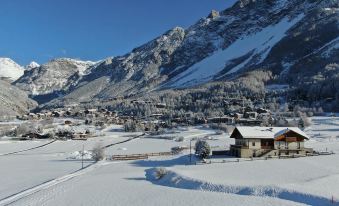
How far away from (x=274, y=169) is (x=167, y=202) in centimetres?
1845

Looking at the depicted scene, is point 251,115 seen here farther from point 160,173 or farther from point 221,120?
point 160,173

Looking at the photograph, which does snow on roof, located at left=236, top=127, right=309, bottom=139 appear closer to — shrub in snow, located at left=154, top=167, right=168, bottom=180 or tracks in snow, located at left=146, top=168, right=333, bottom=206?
shrub in snow, located at left=154, top=167, right=168, bottom=180

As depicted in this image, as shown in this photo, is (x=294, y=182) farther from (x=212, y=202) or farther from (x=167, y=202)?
(x=167, y=202)

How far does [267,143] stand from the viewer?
69.3 metres

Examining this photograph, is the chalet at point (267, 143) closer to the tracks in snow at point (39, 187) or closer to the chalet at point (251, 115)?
the tracks in snow at point (39, 187)

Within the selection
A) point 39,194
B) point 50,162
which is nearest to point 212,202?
point 39,194

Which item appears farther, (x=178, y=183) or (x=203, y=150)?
(x=203, y=150)

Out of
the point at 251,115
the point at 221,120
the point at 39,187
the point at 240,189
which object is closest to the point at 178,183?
the point at 240,189

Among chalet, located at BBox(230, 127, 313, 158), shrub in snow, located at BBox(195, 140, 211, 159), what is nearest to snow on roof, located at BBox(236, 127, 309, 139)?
chalet, located at BBox(230, 127, 313, 158)

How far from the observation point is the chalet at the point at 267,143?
67938 mm

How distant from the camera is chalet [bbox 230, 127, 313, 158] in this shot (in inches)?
2675

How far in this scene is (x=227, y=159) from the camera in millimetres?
65500

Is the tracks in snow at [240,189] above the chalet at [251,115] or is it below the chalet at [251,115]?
below

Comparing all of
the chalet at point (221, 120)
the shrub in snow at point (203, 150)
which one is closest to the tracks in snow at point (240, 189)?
the shrub in snow at point (203, 150)
